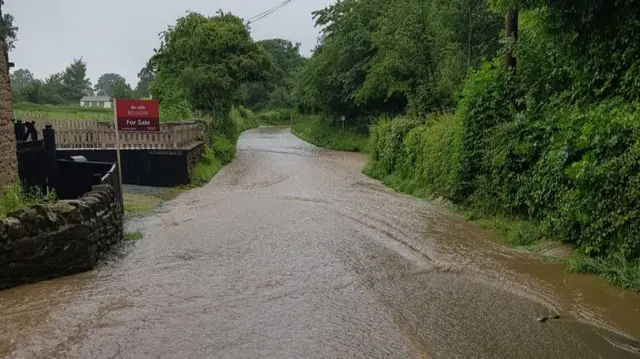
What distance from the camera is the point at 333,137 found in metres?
35.9

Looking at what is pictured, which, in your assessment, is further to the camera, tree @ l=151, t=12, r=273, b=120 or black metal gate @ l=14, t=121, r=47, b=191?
tree @ l=151, t=12, r=273, b=120

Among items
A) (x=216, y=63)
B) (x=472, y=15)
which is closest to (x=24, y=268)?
(x=472, y=15)

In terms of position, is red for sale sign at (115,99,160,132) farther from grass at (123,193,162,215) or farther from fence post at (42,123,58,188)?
fence post at (42,123,58,188)

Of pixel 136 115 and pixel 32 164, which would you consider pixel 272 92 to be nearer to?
pixel 136 115

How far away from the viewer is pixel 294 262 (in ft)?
26.3

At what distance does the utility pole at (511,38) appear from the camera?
1072 cm

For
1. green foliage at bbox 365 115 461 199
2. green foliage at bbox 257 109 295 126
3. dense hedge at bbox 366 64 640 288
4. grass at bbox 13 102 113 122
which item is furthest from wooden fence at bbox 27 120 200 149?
green foliage at bbox 257 109 295 126

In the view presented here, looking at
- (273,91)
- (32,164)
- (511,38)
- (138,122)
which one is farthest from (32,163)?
(273,91)

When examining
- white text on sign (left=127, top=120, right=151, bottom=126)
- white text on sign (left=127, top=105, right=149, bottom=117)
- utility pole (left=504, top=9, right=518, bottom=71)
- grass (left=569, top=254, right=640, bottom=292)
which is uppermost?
utility pole (left=504, top=9, right=518, bottom=71)

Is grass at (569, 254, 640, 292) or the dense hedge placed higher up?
the dense hedge

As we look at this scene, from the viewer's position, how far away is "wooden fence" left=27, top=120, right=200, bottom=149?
17.9 m

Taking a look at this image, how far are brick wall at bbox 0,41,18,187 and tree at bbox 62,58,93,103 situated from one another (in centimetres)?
8720

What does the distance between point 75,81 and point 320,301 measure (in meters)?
102

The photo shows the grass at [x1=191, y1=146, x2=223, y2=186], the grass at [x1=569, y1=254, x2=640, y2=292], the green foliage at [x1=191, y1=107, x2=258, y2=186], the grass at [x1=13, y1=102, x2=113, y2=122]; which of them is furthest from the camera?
the grass at [x1=13, y1=102, x2=113, y2=122]
